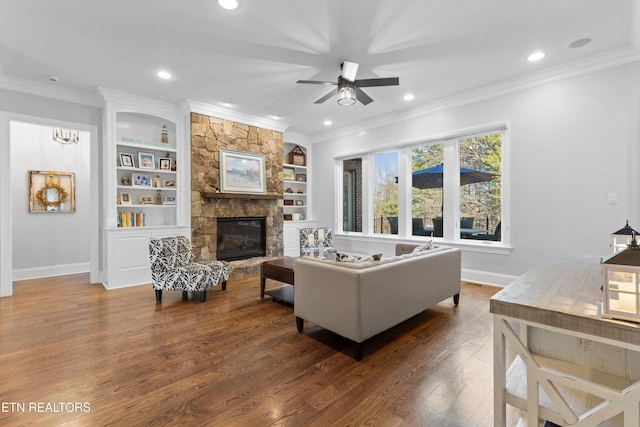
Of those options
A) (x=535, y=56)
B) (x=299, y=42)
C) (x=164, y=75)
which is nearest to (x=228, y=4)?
(x=299, y=42)

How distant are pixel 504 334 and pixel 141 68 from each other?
461 centimetres

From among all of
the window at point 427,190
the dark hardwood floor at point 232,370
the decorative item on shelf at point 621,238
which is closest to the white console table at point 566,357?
the decorative item on shelf at point 621,238

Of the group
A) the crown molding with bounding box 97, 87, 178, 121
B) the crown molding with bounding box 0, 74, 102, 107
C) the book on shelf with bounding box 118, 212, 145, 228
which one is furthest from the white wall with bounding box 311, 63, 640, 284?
the crown molding with bounding box 0, 74, 102, 107

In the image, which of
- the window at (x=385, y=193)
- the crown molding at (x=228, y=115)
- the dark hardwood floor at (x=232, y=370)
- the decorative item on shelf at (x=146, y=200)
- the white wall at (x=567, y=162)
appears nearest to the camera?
the dark hardwood floor at (x=232, y=370)

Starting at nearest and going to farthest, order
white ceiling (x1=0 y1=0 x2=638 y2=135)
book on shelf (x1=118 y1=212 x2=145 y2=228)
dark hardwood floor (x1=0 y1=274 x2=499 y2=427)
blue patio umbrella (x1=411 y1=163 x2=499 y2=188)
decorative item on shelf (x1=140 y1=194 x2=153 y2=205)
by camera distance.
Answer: dark hardwood floor (x1=0 y1=274 x2=499 y2=427), white ceiling (x1=0 y1=0 x2=638 y2=135), blue patio umbrella (x1=411 y1=163 x2=499 y2=188), book on shelf (x1=118 y1=212 x2=145 y2=228), decorative item on shelf (x1=140 y1=194 x2=153 y2=205)

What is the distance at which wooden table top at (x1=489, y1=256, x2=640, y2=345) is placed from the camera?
0.94 metres

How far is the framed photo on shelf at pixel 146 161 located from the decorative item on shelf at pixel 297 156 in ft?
9.88

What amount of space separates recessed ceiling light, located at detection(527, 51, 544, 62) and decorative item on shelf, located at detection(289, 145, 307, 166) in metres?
4.80

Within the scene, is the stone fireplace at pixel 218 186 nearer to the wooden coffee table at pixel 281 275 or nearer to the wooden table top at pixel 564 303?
the wooden coffee table at pixel 281 275

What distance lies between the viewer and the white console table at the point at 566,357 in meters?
0.95

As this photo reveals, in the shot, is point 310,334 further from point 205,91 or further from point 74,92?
point 74,92

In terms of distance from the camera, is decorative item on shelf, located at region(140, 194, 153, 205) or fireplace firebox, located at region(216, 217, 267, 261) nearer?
decorative item on shelf, located at region(140, 194, 153, 205)

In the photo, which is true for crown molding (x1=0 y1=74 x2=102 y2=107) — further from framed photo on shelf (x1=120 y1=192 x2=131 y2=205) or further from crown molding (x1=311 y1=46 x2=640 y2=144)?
crown molding (x1=311 y1=46 x2=640 y2=144)

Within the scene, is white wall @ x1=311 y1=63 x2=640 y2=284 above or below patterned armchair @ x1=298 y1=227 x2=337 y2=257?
above
